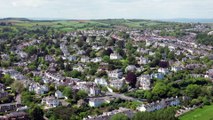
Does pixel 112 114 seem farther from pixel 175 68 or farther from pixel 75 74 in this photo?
pixel 175 68

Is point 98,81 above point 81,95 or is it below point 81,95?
below

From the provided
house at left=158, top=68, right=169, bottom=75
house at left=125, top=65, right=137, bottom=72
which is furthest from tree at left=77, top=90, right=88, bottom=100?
house at left=158, top=68, right=169, bottom=75

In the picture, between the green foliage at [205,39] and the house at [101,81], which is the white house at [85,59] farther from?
the green foliage at [205,39]

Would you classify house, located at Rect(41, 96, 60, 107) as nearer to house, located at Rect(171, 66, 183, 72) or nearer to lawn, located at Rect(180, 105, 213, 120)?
lawn, located at Rect(180, 105, 213, 120)

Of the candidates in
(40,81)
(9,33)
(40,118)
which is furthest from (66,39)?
(40,118)

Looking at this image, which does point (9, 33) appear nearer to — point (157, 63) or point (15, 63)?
point (15, 63)

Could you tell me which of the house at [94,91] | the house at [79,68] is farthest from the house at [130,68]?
the house at [94,91]

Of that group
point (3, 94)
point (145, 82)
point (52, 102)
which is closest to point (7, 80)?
point (3, 94)
